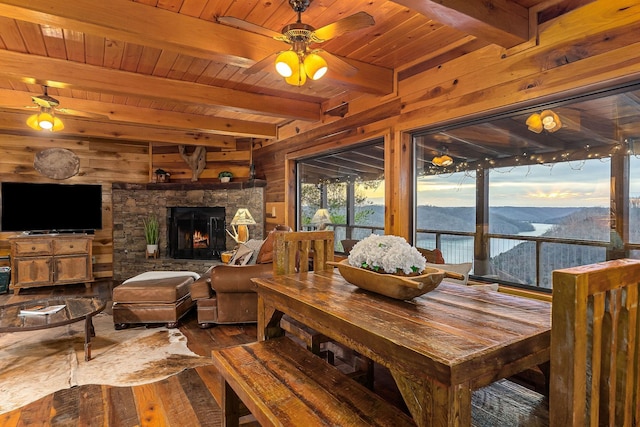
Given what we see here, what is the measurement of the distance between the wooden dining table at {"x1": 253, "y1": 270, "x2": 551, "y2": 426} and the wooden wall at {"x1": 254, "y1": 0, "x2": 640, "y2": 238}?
4.87 feet

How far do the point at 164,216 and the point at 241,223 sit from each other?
6.52ft

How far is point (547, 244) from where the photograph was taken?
3.53m

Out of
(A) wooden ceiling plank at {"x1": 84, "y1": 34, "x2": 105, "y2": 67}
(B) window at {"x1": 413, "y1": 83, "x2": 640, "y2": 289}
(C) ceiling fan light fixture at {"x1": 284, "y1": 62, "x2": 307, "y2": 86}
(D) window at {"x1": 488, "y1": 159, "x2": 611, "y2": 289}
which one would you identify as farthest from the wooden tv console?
(D) window at {"x1": 488, "y1": 159, "x2": 611, "y2": 289}

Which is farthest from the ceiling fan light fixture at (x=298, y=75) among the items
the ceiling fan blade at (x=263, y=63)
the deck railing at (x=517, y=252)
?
the deck railing at (x=517, y=252)

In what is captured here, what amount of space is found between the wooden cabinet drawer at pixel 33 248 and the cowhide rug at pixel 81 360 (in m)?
2.29

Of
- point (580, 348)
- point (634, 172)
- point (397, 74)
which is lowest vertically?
point (580, 348)

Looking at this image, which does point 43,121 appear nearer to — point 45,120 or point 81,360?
point 45,120

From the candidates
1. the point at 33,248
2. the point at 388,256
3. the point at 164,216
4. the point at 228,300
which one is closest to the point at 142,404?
the point at 228,300

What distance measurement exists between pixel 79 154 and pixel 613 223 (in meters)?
7.37

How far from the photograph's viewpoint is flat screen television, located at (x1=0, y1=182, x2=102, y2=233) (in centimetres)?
566

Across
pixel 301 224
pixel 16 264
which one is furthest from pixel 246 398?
pixel 16 264

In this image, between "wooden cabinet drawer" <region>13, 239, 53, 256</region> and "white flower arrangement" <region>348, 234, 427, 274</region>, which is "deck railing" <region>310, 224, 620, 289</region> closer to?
"white flower arrangement" <region>348, 234, 427, 274</region>

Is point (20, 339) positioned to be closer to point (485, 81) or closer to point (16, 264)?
point (16, 264)

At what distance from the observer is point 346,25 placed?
Result: 6.98 ft
